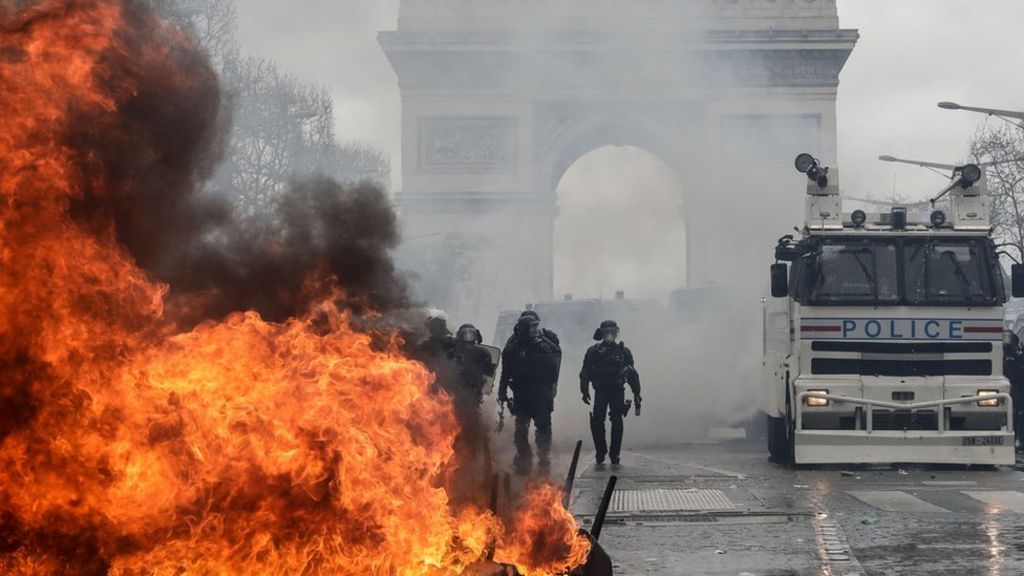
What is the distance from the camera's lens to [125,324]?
6402 mm

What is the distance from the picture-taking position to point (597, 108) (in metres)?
48.5

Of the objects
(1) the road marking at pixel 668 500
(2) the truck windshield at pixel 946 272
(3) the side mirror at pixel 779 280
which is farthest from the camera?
(3) the side mirror at pixel 779 280

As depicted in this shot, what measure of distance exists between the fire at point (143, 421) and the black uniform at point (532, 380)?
306 inches

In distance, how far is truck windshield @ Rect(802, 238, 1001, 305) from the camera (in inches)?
584

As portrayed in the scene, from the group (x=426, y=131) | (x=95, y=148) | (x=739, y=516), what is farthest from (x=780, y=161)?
(x=95, y=148)

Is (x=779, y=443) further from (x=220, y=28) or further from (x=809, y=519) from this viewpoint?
(x=220, y=28)

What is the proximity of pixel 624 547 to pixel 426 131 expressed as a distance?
3824 centimetres

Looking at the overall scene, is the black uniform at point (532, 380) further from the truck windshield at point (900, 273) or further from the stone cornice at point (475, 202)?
the stone cornice at point (475, 202)

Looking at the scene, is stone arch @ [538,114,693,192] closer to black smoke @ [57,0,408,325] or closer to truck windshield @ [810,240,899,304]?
truck windshield @ [810,240,899,304]

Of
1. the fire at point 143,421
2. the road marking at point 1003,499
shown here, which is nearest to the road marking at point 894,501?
the road marking at point 1003,499

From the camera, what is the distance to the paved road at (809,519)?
920 cm

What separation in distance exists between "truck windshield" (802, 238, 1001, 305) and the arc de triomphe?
3117 centimetres

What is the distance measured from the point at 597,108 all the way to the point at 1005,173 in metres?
12.3

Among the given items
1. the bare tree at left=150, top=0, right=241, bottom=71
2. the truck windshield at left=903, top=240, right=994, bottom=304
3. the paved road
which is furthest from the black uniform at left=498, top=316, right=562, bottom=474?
the bare tree at left=150, top=0, right=241, bottom=71
